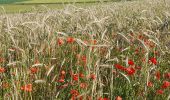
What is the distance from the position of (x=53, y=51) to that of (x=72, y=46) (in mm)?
333

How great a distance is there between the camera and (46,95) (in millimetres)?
3785

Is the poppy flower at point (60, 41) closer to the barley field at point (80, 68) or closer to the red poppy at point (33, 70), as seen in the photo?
the barley field at point (80, 68)

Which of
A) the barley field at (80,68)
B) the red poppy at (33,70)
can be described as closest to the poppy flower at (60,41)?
the barley field at (80,68)

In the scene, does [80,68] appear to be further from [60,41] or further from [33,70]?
[33,70]

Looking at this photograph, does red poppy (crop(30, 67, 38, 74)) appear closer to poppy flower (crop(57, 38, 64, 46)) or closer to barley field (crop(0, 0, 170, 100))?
barley field (crop(0, 0, 170, 100))

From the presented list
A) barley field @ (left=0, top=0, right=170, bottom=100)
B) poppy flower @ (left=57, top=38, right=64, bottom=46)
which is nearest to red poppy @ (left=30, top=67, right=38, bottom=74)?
barley field @ (left=0, top=0, right=170, bottom=100)

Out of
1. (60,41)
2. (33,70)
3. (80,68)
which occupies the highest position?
(60,41)

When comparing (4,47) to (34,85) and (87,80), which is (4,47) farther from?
(87,80)

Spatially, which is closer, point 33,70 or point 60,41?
point 33,70

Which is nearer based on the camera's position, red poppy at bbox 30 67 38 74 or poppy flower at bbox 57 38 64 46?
red poppy at bbox 30 67 38 74

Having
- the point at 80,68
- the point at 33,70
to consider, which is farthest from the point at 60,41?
the point at 33,70

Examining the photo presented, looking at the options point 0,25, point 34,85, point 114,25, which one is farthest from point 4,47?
point 114,25

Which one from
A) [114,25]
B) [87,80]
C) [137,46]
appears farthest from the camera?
[114,25]

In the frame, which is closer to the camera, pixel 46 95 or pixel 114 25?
pixel 46 95
